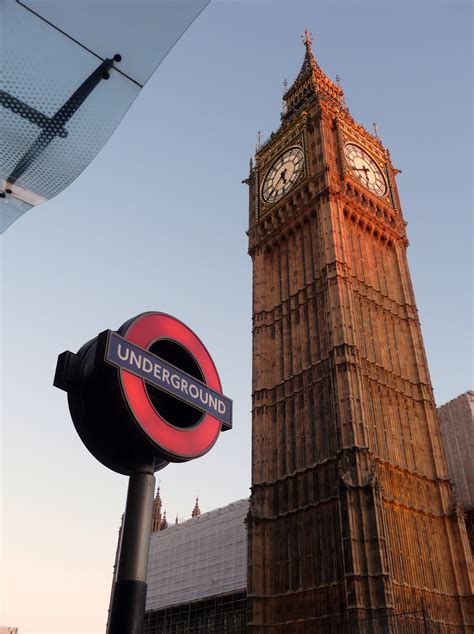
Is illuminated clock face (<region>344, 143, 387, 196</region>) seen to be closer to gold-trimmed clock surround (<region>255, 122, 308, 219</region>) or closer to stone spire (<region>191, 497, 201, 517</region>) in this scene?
gold-trimmed clock surround (<region>255, 122, 308, 219</region>)

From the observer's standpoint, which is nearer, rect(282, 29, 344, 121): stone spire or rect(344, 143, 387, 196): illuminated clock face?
rect(344, 143, 387, 196): illuminated clock face

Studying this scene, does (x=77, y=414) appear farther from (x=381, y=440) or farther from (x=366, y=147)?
(x=366, y=147)

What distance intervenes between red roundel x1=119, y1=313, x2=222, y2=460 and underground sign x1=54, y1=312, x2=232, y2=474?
0.04 ft

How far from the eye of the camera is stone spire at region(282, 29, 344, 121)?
56.9m

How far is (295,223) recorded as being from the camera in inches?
1829

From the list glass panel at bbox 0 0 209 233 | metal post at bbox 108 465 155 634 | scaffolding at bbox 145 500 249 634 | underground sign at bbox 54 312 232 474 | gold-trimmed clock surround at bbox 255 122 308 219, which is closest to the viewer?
glass panel at bbox 0 0 209 233

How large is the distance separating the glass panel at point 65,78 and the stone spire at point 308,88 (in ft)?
181

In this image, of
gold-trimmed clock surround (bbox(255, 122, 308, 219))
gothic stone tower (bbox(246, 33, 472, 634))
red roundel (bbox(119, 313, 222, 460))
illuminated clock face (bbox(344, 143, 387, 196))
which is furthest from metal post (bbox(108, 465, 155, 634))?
illuminated clock face (bbox(344, 143, 387, 196))

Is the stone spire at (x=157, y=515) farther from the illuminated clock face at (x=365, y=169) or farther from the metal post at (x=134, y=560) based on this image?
the metal post at (x=134, y=560)

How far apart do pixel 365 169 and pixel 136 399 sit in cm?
4705

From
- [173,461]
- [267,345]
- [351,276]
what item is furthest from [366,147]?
[173,461]

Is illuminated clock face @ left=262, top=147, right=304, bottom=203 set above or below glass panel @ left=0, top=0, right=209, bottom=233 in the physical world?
above

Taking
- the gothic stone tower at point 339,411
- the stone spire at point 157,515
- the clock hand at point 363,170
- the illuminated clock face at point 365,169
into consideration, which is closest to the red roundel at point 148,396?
the gothic stone tower at point 339,411

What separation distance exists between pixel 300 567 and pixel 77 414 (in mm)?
29439
